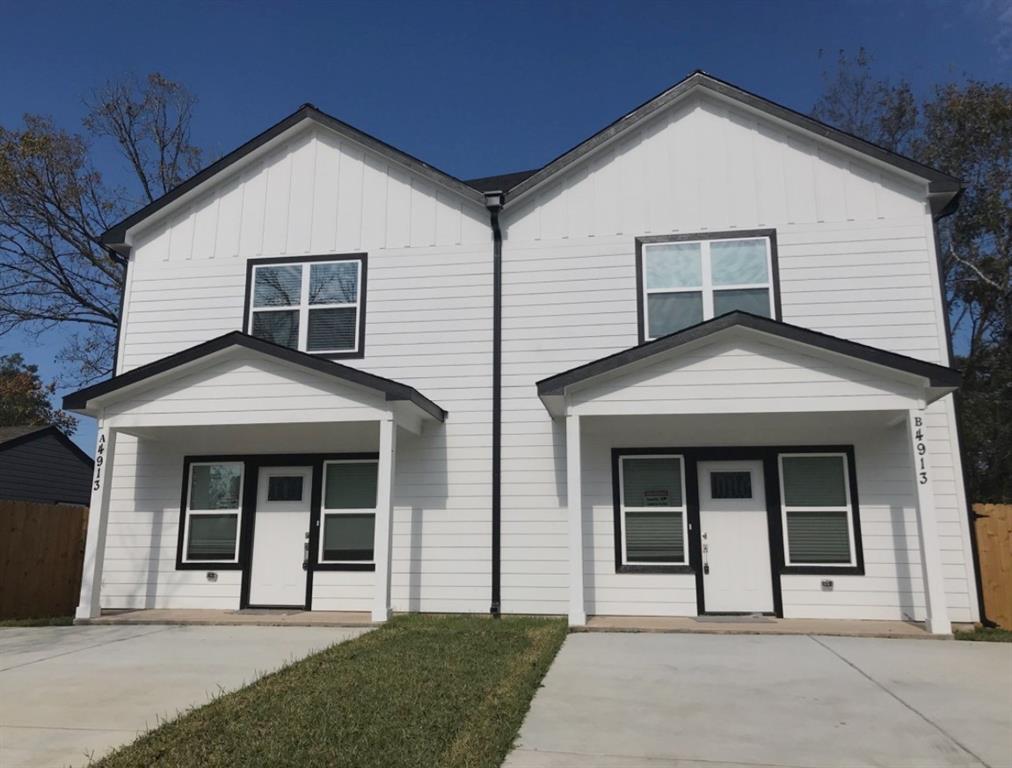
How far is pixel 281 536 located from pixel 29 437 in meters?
14.7

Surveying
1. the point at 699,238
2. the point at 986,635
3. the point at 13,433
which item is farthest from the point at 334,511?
the point at 13,433

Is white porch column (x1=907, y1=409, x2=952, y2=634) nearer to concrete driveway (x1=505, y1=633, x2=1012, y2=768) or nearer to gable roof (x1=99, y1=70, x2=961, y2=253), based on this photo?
concrete driveway (x1=505, y1=633, x2=1012, y2=768)

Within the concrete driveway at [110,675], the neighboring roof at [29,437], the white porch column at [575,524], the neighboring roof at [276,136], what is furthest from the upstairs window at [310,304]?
the neighboring roof at [29,437]

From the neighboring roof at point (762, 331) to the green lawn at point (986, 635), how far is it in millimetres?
2732

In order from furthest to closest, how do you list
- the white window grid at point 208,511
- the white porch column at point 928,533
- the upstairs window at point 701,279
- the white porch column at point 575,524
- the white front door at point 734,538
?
the white window grid at point 208,511, the upstairs window at point 701,279, the white front door at point 734,538, the white porch column at point 575,524, the white porch column at point 928,533

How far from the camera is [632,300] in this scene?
10344mm

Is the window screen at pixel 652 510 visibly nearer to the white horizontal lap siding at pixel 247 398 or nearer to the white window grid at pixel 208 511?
the white horizontal lap siding at pixel 247 398

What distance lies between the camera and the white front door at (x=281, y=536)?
34.1 feet

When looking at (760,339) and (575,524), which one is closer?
(760,339)


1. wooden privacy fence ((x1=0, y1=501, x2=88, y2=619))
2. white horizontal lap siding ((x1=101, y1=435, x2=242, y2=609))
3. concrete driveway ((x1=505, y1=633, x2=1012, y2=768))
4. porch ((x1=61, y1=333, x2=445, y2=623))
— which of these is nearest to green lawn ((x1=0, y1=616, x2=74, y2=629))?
porch ((x1=61, y1=333, x2=445, y2=623))

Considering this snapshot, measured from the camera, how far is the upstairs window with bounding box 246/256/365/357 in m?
10.9

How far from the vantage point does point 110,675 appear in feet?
20.4

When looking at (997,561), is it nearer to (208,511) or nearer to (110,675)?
(110,675)

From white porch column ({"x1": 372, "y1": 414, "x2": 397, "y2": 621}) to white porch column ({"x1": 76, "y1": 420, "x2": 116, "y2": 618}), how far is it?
378cm
